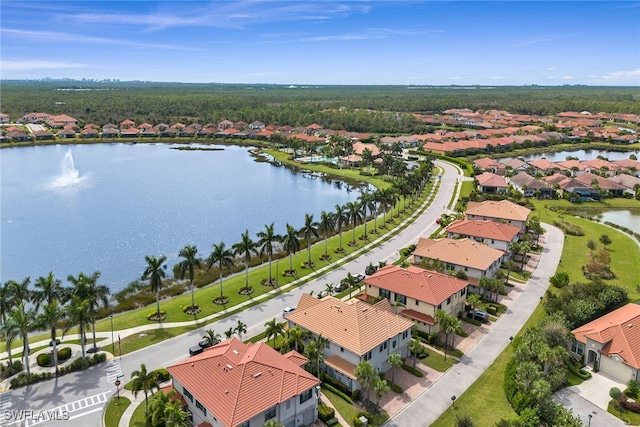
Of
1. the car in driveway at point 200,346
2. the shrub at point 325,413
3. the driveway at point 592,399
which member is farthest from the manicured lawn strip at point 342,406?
the driveway at point 592,399

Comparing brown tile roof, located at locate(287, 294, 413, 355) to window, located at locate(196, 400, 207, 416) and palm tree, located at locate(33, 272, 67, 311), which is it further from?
palm tree, located at locate(33, 272, 67, 311)

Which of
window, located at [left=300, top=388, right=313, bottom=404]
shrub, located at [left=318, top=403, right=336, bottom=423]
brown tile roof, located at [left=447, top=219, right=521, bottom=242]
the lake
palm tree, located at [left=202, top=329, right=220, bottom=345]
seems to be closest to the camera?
window, located at [left=300, top=388, right=313, bottom=404]

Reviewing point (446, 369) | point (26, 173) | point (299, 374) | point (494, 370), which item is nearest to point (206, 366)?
point (299, 374)

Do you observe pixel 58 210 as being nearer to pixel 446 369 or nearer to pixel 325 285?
Answer: pixel 325 285

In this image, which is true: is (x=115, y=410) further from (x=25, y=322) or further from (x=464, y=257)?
(x=464, y=257)

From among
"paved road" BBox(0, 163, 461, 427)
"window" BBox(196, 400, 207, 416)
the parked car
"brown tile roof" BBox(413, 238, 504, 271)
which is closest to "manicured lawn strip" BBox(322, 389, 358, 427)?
"window" BBox(196, 400, 207, 416)

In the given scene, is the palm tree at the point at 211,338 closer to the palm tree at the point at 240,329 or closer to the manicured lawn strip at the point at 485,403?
the palm tree at the point at 240,329

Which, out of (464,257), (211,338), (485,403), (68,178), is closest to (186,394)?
(211,338)
